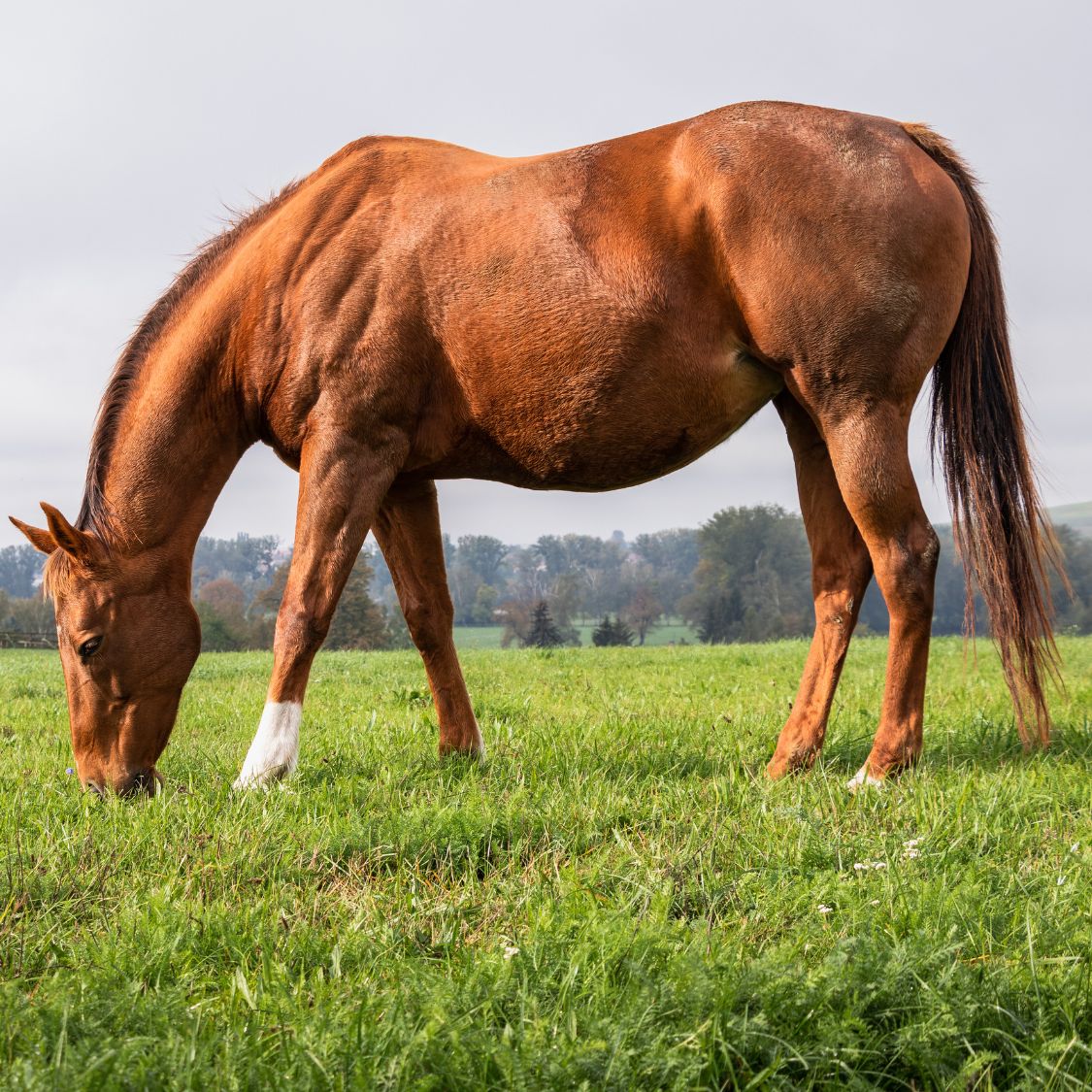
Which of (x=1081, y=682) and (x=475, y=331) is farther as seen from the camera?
(x=1081, y=682)

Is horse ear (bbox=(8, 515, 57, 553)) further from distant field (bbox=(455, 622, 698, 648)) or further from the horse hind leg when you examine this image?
distant field (bbox=(455, 622, 698, 648))

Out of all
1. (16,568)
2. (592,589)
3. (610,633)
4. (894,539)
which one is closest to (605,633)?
(610,633)

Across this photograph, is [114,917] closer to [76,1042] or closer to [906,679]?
[76,1042]

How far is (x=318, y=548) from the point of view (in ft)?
14.0

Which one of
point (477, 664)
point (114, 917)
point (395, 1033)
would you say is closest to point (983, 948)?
point (395, 1033)

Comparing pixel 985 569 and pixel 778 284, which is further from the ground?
pixel 778 284

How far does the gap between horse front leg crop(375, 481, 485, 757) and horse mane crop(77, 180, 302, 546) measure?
1.34 m

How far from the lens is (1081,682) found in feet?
28.8

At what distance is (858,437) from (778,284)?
2.40ft

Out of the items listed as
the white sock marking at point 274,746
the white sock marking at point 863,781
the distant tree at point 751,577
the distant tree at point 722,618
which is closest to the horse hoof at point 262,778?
the white sock marking at point 274,746

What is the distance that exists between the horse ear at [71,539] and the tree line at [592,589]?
1454 inches

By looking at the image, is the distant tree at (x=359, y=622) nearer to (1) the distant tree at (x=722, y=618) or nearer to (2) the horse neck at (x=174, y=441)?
(1) the distant tree at (x=722, y=618)

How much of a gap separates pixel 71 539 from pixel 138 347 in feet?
3.54

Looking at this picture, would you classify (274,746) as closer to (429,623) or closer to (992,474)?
(429,623)
